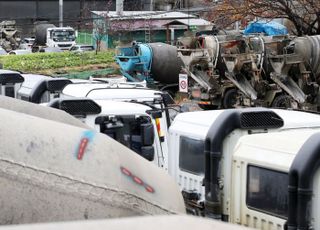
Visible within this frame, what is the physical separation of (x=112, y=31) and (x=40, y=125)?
38.7 metres

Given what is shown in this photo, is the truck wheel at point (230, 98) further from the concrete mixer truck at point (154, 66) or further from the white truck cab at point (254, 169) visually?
the white truck cab at point (254, 169)

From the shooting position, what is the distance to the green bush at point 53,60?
3066cm

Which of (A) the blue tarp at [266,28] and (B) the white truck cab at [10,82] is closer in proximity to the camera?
(B) the white truck cab at [10,82]

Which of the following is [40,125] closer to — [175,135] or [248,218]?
[248,218]

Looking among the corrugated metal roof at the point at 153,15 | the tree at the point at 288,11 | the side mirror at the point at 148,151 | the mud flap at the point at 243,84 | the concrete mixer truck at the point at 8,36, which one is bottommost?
the concrete mixer truck at the point at 8,36

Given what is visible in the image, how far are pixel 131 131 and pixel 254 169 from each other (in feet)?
12.5

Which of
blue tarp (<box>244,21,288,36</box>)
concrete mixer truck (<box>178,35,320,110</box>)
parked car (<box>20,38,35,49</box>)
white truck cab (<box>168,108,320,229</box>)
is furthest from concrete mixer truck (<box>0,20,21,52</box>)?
white truck cab (<box>168,108,320,229</box>)

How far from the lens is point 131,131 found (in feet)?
29.7

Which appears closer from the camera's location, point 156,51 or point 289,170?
point 289,170

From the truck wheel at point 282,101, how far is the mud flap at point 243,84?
66cm

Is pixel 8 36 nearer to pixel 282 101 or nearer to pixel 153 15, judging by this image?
pixel 153 15

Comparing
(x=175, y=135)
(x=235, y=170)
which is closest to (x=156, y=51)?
(x=175, y=135)

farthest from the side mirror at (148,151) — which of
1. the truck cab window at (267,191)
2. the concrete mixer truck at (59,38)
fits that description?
the concrete mixer truck at (59,38)

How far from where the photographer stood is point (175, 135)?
738cm
